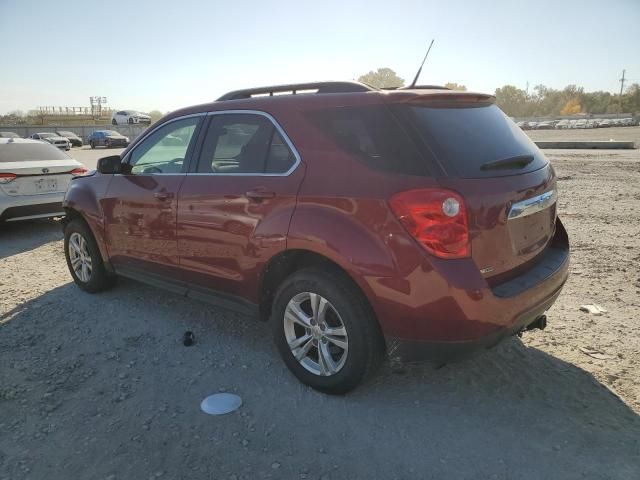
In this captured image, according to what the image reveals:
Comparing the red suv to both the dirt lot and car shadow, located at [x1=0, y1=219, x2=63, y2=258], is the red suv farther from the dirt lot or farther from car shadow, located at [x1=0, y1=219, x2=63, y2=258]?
car shadow, located at [x1=0, y1=219, x2=63, y2=258]

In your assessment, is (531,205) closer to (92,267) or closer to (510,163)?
(510,163)

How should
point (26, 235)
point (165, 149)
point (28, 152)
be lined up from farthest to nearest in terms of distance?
point (28, 152) → point (26, 235) → point (165, 149)

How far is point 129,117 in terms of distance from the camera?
5500 centimetres

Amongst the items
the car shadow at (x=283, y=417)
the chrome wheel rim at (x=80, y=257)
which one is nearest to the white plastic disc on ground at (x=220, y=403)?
the car shadow at (x=283, y=417)

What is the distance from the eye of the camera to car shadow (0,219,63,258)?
6.95 metres

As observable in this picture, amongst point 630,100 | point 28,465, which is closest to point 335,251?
point 28,465

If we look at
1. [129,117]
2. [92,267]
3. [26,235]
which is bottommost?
[26,235]

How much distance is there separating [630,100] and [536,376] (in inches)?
4778

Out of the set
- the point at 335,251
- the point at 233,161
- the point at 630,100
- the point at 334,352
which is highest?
the point at 630,100

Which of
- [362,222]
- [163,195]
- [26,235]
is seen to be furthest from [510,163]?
[26,235]

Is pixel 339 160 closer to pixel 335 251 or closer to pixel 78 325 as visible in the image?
pixel 335 251

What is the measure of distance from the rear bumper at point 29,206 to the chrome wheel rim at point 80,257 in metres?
2.75

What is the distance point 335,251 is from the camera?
8.98 feet

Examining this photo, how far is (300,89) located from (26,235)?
6.35m
